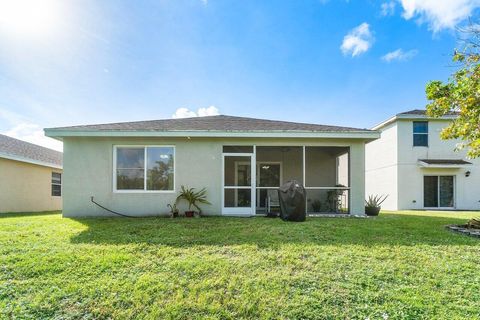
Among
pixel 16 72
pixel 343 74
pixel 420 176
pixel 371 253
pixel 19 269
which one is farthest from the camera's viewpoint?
pixel 420 176

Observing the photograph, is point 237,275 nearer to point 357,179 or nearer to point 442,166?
point 357,179

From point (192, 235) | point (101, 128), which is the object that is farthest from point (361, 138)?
point (101, 128)

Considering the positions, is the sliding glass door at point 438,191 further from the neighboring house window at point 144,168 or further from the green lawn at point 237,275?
the neighboring house window at point 144,168

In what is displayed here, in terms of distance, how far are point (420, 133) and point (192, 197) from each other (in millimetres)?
14140

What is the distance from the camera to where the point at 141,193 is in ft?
30.6

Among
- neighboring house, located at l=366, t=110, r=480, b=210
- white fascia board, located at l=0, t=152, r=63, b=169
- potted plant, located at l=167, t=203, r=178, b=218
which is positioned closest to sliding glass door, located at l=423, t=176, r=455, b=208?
neighboring house, located at l=366, t=110, r=480, b=210

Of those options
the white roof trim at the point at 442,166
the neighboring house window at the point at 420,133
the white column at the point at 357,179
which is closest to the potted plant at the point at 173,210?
the white column at the point at 357,179

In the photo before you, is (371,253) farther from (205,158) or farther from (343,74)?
(343,74)

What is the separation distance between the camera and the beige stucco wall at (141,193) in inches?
363

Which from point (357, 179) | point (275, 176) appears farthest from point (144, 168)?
point (357, 179)

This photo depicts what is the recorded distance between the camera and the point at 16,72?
458 inches

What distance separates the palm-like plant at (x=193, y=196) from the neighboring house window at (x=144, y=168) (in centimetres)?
47

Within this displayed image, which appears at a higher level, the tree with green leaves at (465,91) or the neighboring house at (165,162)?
the tree with green leaves at (465,91)

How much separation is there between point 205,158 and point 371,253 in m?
6.14
